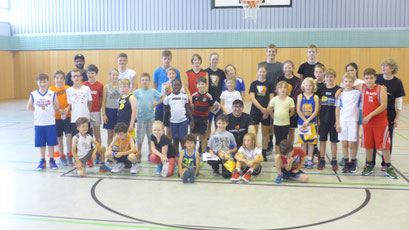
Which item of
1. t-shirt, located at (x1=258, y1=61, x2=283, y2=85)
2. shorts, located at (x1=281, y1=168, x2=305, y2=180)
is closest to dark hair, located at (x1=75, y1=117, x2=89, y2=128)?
shorts, located at (x1=281, y1=168, x2=305, y2=180)

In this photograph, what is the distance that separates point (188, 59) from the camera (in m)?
17.0

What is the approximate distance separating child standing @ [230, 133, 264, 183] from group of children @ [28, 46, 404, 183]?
0.01 metres

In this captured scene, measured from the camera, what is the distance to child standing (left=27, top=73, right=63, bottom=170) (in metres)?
5.55

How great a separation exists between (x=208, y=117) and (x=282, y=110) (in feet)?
4.22

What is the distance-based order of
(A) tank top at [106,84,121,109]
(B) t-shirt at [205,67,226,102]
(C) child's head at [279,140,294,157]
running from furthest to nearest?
(B) t-shirt at [205,67,226,102]
(A) tank top at [106,84,121,109]
(C) child's head at [279,140,294,157]

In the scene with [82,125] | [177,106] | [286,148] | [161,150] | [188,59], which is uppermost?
[188,59]

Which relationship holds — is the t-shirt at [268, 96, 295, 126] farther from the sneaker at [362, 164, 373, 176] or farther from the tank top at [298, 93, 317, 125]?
the sneaker at [362, 164, 373, 176]

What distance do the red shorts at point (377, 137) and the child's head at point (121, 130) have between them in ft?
11.2

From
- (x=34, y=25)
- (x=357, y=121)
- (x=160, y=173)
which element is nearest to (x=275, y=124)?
(x=357, y=121)

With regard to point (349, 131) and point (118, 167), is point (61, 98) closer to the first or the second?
point (118, 167)

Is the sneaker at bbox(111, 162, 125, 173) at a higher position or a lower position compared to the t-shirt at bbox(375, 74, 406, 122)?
lower

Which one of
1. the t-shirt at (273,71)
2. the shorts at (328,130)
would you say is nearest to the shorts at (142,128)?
the t-shirt at (273,71)

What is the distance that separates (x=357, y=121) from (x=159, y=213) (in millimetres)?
3196

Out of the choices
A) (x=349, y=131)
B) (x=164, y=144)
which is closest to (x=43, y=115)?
(x=164, y=144)
